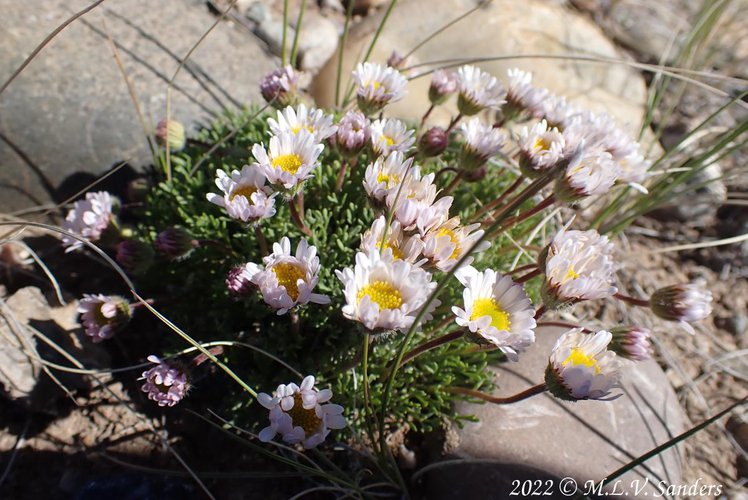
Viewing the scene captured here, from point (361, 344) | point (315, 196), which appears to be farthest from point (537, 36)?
point (361, 344)

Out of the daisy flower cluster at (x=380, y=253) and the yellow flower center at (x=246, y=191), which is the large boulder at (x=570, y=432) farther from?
the yellow flower center at (x=246, y=191)

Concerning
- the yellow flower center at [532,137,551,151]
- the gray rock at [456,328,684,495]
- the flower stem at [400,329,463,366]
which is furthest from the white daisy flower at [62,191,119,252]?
the yellow flower center at [532,137,551,151]

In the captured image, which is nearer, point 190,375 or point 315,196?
point 190,375

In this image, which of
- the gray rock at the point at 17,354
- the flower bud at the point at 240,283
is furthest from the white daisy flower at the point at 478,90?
the gray rock at the point at 17,354

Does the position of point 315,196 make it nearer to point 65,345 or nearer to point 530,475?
point 65,345

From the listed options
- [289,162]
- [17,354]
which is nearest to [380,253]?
[289,162]

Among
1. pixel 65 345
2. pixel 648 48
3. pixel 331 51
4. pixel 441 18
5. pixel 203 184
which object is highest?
pixel 648 48

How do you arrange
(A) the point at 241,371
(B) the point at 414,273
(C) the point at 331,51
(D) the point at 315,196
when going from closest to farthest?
(B) the point at 414,273 < (A) the point at 241,371 < (D) the point at 315,196 < (C) the point at 331,51
